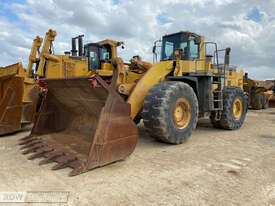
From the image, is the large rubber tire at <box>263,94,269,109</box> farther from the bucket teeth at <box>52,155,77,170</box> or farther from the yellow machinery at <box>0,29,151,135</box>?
the bucket teeth at <box>52,155,77,170</box>

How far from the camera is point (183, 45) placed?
6074mm

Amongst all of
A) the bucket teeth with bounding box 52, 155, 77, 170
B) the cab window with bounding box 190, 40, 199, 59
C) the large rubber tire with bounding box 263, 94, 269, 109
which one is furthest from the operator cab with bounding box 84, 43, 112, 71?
the large rubber tire with bounding box 263, 94, 269, 109

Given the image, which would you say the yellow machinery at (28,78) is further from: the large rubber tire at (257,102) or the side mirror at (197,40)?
the large rubber tire at (257,102)

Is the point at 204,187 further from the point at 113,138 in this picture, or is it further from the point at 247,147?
the point at 247,147

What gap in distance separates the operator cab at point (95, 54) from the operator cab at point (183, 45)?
378 cm

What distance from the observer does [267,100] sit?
1578cm

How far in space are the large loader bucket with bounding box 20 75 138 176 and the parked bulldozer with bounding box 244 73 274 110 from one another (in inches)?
515

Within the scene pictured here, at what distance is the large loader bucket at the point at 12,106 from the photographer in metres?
5.59

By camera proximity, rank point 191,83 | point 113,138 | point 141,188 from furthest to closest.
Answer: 1. point 191,83
2. point 113,138
3. point 141,188

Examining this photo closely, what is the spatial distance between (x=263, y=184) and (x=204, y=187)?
815 millimetres

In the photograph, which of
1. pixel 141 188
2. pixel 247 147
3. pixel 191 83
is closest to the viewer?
pixel 141 188

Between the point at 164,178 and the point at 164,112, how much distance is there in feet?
4.82

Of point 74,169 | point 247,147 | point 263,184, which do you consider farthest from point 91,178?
point 247,147

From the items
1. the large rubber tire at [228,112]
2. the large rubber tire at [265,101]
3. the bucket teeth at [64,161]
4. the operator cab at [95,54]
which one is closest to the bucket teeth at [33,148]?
the bucket teeth at [64,161]
